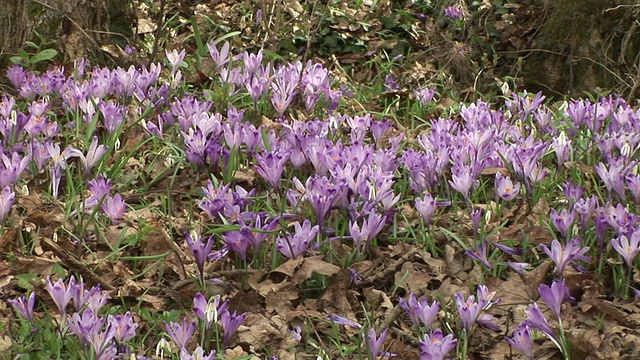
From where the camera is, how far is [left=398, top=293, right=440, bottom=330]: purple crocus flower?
252 cm

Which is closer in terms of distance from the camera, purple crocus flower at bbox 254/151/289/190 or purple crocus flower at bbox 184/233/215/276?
purple crocus flower at bbox 184/233/215/276

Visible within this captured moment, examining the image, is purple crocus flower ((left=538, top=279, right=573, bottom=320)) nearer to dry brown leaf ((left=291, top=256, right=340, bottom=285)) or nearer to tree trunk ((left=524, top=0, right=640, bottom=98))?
dry brown leaf ((left=291, top=256, right=340, bottom=285))

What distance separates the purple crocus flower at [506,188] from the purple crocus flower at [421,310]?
0.73 meters

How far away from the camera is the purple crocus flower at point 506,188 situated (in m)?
3.14

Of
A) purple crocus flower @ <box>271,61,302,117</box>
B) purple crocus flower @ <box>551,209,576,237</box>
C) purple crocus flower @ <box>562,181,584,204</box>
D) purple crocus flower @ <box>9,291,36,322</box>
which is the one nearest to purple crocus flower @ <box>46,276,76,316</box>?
purple crocus flower @ <box>9,291,36,322</box>

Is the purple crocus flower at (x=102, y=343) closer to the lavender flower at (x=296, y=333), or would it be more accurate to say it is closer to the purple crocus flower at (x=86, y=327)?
the purple crocus flower at (x=86, y=327)

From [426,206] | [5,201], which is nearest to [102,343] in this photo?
[5,201]

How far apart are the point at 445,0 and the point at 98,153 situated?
412 centimetres

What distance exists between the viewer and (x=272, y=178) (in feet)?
10.5

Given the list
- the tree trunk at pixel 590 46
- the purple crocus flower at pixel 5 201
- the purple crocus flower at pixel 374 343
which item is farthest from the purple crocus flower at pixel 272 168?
the tree trunk at pixel 590 46

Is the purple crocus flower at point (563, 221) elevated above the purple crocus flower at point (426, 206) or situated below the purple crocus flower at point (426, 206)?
above

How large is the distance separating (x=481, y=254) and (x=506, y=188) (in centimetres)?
35

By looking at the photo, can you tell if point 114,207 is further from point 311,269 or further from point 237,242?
point 311,269

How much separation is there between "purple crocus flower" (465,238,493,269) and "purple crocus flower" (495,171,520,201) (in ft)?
0.80
